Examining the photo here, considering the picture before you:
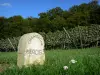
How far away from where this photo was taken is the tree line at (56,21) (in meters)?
48.9

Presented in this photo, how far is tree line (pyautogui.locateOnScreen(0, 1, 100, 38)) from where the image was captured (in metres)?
48.9

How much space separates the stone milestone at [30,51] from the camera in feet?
31.9

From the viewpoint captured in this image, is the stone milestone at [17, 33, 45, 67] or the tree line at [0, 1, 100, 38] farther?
the tree line at [0, 1, 100, 38]

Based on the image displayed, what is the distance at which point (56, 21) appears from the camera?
5312cm

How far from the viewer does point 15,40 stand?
3712 cm

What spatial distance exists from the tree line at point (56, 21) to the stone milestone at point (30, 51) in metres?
37.3

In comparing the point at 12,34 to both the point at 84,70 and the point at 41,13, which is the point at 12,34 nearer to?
the point at 41,13

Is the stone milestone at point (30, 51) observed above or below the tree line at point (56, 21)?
below

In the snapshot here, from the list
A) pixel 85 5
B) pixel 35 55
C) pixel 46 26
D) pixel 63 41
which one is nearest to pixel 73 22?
pixel 46 26

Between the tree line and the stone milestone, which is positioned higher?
the tree line

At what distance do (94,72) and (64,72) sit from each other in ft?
2.56

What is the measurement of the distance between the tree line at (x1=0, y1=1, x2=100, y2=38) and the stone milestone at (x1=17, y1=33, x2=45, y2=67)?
37.3 meters

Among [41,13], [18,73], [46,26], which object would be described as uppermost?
[41,13]

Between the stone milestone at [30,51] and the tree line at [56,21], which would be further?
the tree line at [56,21]
